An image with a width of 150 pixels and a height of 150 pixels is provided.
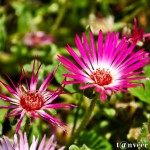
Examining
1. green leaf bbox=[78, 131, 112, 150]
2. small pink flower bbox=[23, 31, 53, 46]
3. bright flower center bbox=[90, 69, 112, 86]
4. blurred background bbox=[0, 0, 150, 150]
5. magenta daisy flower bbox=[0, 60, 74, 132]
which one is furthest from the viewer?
small pink flower bbox=[23, 31, 53, 46]

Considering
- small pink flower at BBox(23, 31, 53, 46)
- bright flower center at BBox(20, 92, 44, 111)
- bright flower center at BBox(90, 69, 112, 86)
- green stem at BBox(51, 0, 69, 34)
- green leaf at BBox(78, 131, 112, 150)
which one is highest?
green stem at BBox(51, 0, 69, 34)

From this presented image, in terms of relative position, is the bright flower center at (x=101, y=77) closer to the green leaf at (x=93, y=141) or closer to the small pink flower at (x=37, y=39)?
the green leaf at (x=93, y=141)

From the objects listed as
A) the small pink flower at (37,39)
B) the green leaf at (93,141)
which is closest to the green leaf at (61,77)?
the green leaf at (93,141)

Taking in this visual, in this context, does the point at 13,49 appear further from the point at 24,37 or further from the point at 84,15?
the point at 84,15

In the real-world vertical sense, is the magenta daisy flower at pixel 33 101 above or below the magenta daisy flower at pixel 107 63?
below

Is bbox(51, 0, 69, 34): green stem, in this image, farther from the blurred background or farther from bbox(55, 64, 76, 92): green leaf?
bbox(55, 64, 76, 92): green leaf

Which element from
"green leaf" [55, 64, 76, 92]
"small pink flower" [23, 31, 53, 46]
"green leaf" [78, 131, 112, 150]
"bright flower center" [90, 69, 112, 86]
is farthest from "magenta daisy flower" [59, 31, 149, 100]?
"small pink flower" [23, 31, 53, 46]

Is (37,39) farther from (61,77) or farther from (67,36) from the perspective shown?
(61,77)

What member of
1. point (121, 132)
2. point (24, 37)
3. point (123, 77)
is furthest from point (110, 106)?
point (24, 37)
